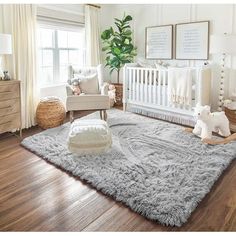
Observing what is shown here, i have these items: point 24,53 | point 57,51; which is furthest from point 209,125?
point 57,51

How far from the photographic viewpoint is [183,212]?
65.9 inches

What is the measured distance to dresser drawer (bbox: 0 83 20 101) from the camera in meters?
3.03

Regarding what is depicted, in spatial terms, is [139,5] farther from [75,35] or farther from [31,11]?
[31,11]

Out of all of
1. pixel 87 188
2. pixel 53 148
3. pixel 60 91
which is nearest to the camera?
pixel 87 188

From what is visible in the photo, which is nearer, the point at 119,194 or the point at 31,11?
the point at 119,194

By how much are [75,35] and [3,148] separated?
2701 mm

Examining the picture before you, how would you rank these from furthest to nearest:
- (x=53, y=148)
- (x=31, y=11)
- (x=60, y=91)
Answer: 1. (x=60, y=91)
2. (x=31, y=11)
3. (x=53, y=148)

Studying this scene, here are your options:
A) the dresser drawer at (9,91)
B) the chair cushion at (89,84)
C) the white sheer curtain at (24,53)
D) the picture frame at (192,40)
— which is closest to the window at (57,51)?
the white sheer curtain at (24,53)

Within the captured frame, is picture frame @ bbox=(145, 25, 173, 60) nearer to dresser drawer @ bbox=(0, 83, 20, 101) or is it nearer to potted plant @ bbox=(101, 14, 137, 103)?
potted plant @ bbox=(101, 14, 137, 103)

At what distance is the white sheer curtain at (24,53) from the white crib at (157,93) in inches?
63.2

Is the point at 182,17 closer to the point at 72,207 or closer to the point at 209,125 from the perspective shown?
the point at 209,125

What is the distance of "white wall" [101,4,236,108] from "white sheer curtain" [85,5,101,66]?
1.07 feet

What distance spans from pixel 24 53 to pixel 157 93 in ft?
6.86
